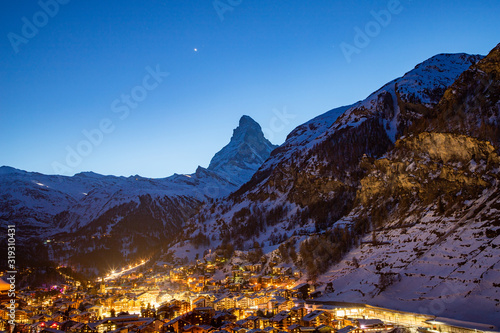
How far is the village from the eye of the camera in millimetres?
58438

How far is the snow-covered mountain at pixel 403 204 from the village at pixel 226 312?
4.65 meters

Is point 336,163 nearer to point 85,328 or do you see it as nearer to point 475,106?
point 475,106

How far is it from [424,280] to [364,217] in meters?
36.2

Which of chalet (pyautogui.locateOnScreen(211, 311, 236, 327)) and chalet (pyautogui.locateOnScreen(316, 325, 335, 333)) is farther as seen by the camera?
chalet (pyautogui.locateOnScreen(211, 311, 236, 327))

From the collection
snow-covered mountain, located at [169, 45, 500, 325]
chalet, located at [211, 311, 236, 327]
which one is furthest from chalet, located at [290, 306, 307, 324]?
snow-covered mountain, located at [169, 45, 500, 325]

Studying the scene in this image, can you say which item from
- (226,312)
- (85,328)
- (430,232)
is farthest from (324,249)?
(85,328)

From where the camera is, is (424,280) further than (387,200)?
No

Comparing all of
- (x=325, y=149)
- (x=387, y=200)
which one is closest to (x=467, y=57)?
(x=325, y=149)

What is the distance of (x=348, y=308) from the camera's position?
6538 cm

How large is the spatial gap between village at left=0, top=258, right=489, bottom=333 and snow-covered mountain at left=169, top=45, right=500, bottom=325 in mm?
4653

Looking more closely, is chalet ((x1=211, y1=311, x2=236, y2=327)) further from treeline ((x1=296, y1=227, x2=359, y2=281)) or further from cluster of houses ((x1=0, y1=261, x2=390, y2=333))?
treeline ((x1=296, y1=227, x2=359, y2=281))

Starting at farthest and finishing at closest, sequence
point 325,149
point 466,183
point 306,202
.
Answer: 1. point 325,149
2. point 306,202
3. point 466,183

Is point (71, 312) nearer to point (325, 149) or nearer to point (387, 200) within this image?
point (387, 200)

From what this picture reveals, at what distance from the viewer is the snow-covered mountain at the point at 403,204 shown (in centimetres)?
6638
